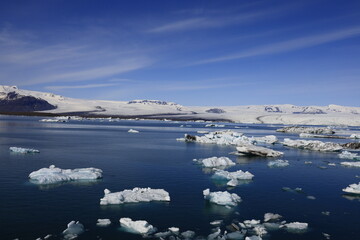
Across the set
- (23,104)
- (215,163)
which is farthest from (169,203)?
(23,104)

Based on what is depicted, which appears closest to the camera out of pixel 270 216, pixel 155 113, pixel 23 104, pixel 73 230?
pixel 73 230

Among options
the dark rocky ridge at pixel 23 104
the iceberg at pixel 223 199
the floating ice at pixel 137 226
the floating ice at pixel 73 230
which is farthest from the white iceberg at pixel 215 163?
the dark rocky ridge at pixel 23 104

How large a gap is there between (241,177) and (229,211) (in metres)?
4.92

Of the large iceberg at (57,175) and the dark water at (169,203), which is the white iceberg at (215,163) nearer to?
the dark water at (169,203)

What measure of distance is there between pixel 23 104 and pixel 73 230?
16495 cm

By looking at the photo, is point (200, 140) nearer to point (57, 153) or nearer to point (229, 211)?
point (57, 153)

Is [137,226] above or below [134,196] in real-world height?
below

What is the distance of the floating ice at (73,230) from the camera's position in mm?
7852

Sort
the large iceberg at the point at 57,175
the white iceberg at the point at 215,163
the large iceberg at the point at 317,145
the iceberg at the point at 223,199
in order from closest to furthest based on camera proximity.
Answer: the iceberg at the point at 223,199, the large iceberg at the point at 57,175, the white iceberg at the point at 215,163, the large iceberg at the point at 317,145

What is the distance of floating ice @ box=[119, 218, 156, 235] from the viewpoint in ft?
27.2

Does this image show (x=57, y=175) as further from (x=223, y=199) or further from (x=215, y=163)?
(x=215, y=163)

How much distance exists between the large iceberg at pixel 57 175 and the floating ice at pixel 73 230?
5.18 meters

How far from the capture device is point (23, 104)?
15638 cm

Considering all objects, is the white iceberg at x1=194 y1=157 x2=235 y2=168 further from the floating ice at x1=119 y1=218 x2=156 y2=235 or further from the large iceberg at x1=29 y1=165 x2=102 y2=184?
the floating ice at x1=119 y1=218 x2=156 y2=235
